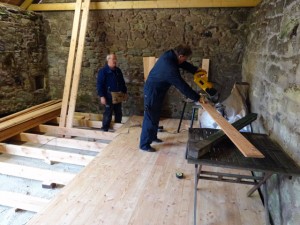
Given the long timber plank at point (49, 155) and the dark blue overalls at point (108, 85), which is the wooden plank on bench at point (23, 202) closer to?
the long timber plank at point (49, 155)

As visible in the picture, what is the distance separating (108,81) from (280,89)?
103 inches

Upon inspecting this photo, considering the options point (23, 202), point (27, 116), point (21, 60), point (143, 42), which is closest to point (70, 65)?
point (21, 60)

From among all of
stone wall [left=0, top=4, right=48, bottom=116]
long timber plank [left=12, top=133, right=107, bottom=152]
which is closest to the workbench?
long timber plank [left=12, top=133, right=107, bottom=152]

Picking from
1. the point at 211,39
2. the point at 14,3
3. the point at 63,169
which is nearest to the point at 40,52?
the point at 14,3

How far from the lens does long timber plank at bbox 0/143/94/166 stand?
9.54 ft

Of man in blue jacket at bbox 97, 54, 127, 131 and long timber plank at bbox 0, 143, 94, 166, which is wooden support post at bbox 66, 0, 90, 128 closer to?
man in blue jacket at bbox 97, 54, 127, 131

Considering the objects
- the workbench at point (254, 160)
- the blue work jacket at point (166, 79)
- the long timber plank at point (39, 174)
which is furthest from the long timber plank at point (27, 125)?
the workbench at point (254, 160)

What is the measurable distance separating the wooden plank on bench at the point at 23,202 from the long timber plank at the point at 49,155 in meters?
0.72

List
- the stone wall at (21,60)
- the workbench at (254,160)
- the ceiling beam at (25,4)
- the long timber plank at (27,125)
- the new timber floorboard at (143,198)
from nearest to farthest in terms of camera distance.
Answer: the workbench at (254,160) → the new timber floorboard at (143,198) → the long timber plank at (27,125) → the stone wall at (21,60) → the ceiling beam at (25,4)

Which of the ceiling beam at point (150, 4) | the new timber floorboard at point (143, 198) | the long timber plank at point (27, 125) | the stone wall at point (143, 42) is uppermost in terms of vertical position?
the ceiling beam at point (150, 4)

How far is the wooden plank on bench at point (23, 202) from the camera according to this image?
86.3 inches

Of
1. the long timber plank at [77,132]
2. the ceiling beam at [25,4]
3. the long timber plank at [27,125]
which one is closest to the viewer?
the long timber plank at [27,125]

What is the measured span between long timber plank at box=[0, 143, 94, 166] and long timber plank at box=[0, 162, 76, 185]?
31cm

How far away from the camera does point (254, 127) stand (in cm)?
295
